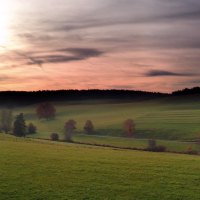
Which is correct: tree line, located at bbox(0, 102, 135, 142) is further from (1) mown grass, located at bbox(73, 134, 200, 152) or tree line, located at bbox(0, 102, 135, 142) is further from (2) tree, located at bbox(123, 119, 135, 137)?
(1) mown grass, located at bbox(73, 134, 200, 152)

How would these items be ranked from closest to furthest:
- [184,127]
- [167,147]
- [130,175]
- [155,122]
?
[130,175] < [167,147] < [184,127] < [155,122]

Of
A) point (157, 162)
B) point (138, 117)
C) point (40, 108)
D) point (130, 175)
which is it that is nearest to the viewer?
point (130, 175)

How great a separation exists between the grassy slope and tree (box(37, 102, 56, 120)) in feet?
491

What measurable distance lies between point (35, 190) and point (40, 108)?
161 m

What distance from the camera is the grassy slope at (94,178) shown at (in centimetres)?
2141

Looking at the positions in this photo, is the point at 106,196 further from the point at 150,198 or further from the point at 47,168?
the point at 47,168

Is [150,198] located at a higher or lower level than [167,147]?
higher

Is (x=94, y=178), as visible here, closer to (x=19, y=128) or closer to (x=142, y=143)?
(x=142, y=143)

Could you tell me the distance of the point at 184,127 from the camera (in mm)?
130125

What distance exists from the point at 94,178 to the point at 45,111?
15975 cm

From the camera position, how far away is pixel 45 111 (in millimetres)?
182625

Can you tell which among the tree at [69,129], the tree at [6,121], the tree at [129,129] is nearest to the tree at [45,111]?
the tree at [69,129]

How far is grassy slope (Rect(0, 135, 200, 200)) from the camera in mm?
21406

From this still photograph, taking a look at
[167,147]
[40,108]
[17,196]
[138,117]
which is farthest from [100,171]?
[40,108]
